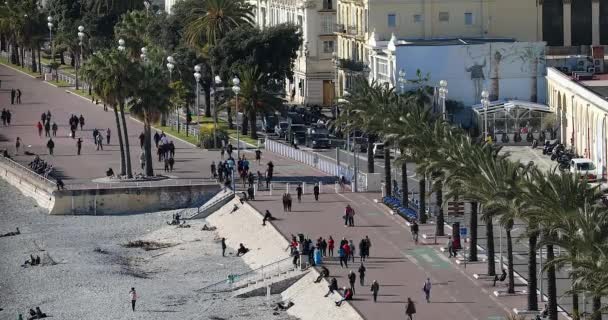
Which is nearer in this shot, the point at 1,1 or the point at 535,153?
the point at 535,153

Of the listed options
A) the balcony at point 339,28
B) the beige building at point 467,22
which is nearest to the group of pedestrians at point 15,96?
the balcony at point 339,28

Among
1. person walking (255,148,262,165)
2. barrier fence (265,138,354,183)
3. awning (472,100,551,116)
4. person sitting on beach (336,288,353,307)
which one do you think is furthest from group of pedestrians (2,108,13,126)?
person sitting on beach (336,288,353,307)

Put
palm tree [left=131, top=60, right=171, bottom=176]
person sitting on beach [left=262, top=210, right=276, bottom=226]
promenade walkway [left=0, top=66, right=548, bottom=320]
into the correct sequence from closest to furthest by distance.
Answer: promenade walkway [left=0, top=66, right=548, bottom=320] < person sitting on beach [left=262, top=210, right=276, bottom=226] < palm tree [left=131, top=60, right=171, bottom=176]

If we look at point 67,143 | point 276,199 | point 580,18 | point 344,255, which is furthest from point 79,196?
point 580,18

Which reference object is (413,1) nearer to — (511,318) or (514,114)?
(514,114)

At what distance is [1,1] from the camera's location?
534ft

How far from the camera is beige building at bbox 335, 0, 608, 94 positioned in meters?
125

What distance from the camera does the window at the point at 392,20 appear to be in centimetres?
12488

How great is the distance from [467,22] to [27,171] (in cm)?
3090

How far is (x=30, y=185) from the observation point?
10644 centimetres

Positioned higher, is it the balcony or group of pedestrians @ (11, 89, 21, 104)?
the balcony

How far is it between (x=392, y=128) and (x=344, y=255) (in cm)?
1056

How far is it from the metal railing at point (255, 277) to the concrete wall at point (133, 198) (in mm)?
19763

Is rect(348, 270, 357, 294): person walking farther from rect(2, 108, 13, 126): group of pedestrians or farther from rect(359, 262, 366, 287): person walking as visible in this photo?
rect(2, 108, 13, 126): group of pedestrians
